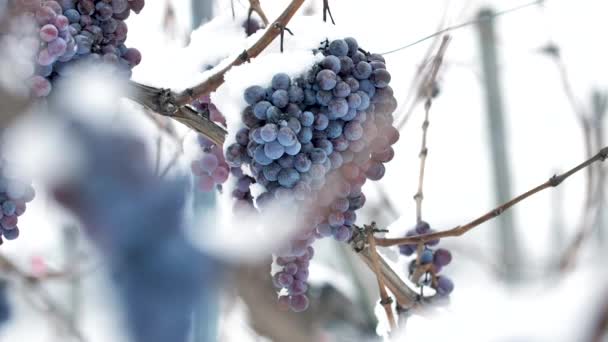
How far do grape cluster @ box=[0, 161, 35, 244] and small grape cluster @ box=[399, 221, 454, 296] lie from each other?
545 mm

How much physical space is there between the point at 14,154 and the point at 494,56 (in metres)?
2.66

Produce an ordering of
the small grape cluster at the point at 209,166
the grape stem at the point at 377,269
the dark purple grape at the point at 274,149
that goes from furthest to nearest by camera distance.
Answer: the small grape cluster at the point at 209,166
the grape stem at the point at 377,269
the dark purple grape at the point at 274,149

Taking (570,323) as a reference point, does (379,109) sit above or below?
above

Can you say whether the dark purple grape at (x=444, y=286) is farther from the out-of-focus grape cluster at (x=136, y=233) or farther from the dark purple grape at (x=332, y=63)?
the out-of-focus grape cluster at (x=136, y=233)

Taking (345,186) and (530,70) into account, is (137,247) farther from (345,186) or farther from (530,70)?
(530,70)

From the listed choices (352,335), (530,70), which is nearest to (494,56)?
(530,70)

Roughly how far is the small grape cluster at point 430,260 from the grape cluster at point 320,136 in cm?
35

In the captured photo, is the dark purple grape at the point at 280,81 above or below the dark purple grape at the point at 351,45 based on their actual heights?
below

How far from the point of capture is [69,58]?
673mm

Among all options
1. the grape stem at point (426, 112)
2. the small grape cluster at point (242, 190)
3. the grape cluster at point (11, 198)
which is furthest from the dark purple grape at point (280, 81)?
the grape stem at point (426, 112)

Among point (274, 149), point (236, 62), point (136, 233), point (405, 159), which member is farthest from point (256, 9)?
point (405, 159)

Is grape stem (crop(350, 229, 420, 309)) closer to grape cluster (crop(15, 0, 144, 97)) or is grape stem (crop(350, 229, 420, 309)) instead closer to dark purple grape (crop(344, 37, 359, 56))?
dark purple grape (crop(344, 37, 359, 56))

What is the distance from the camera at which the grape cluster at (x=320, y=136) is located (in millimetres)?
644

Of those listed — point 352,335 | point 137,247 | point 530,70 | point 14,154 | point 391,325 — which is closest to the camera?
point 137,247
